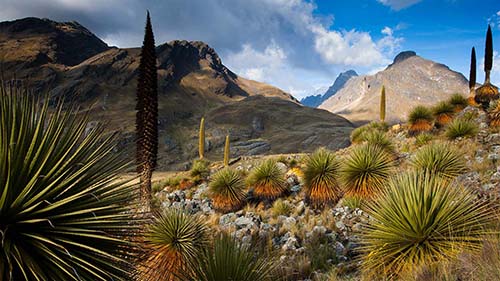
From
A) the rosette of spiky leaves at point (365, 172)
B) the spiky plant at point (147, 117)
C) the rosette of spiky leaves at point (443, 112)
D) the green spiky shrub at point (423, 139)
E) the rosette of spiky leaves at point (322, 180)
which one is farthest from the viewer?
the rosette of spiky leaves at point (443, 112)

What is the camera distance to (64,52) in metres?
186

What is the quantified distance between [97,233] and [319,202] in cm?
967

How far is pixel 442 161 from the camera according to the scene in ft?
33.3

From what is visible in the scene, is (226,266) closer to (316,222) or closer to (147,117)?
(147,117)

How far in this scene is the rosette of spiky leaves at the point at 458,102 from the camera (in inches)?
779

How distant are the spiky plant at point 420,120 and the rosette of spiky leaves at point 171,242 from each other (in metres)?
16.4

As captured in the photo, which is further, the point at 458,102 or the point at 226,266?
the point at 458,102

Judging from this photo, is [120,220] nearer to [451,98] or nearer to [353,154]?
[353,154]

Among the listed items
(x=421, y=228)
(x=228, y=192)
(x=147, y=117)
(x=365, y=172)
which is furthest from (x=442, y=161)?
(x=147, y=117)

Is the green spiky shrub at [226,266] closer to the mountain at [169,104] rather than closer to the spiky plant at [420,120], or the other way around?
the spiky plant at [420,120]

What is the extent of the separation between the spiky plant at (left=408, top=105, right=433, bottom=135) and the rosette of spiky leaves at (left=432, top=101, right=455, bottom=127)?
48cm

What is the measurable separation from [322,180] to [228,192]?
4.32m

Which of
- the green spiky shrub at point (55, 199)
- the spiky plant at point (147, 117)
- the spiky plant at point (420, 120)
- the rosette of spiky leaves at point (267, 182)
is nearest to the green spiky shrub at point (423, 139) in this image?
the spiky plant at point (420, 120)

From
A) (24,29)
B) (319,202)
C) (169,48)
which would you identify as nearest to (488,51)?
(319,202)
